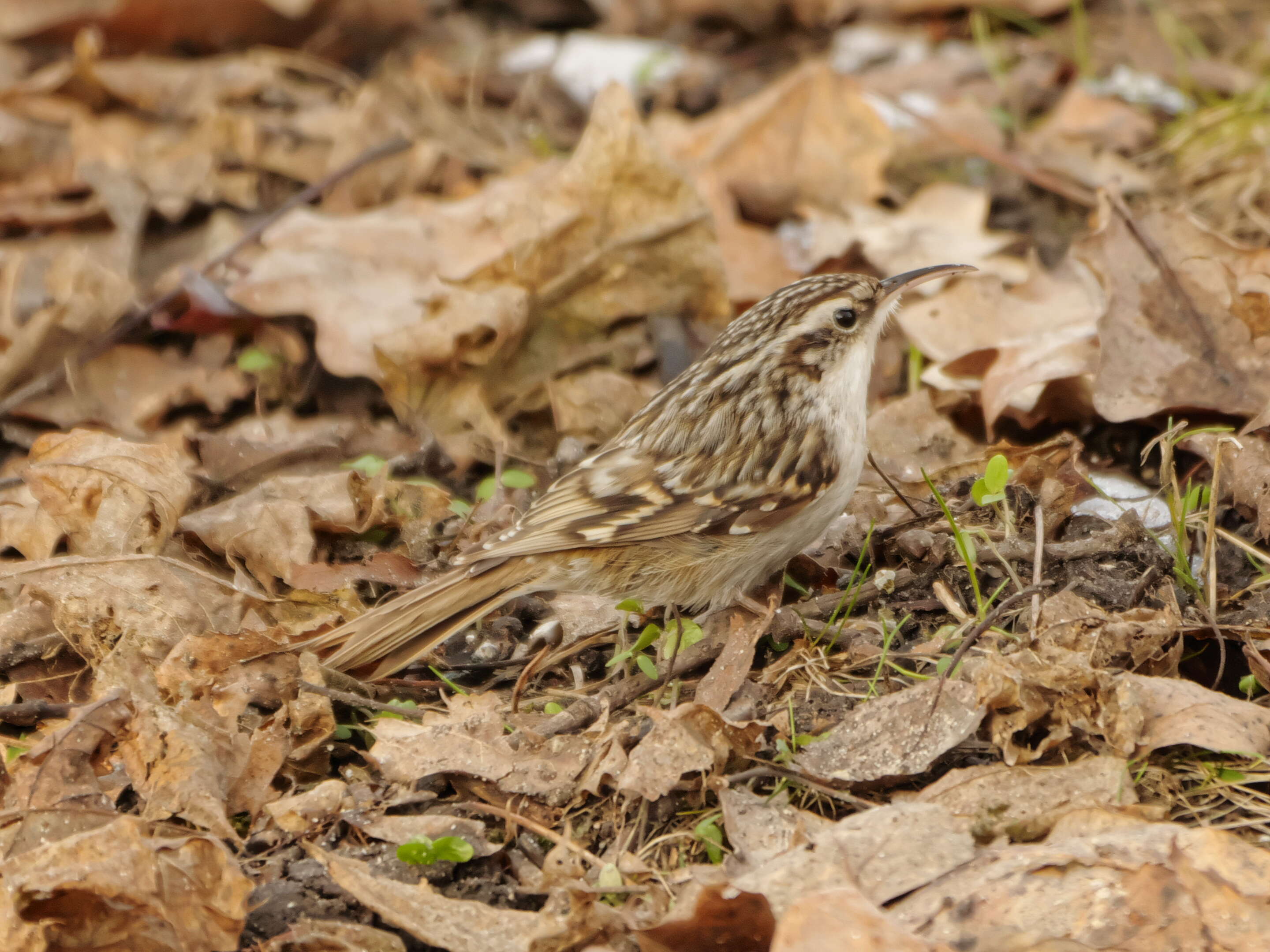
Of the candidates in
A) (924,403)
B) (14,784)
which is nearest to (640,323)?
(924,403)

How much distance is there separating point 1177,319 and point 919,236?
1.73 metres

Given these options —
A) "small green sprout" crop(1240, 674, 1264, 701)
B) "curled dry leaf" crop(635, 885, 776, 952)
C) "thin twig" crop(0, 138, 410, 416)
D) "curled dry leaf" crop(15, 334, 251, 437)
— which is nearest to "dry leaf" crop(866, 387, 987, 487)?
"small green sprout" crop(1240, 674, 1264, 701)

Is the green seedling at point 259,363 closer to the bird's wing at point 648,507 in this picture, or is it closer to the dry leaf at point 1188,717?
the bird's wing at point 648,507

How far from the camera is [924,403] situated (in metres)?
4.89

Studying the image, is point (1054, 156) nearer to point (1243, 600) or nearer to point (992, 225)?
point (992, 225)

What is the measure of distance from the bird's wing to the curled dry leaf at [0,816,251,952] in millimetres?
1277

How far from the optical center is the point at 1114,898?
8.83 ft

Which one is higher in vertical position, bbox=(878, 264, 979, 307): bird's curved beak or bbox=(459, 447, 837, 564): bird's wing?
bbox=(878, 264, 979, 307): bird's curved beak

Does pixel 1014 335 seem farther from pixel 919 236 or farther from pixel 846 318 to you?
pixel 846 318

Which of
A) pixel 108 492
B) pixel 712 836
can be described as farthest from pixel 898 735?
pixel 108 492

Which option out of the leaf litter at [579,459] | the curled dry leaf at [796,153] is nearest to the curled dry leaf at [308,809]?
the leaf litter at [579,459]

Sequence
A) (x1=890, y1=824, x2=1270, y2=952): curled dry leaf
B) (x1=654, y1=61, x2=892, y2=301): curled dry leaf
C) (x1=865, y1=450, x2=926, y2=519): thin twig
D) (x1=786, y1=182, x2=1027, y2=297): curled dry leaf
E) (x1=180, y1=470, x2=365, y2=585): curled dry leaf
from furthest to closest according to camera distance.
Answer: (x1=654, y1=61, x2=892, y2=301): curled dry leaf → (x1=786, y1=182, x2=1027, y2=297): curled dry leaf → (x1=180, y1=470, x2=365, y2=585): curled dry leaf → (x1=865, y1=450, x2=926, y2=519): thin twig → (x1=890, y1=824, x2=1270, y2=952): curled dry leaf

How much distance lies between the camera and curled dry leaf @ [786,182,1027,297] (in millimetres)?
5914

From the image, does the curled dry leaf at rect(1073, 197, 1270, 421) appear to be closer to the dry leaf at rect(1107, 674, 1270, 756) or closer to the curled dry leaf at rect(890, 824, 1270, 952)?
the dry leaf at rect(1107, 674, 1270, 756)
